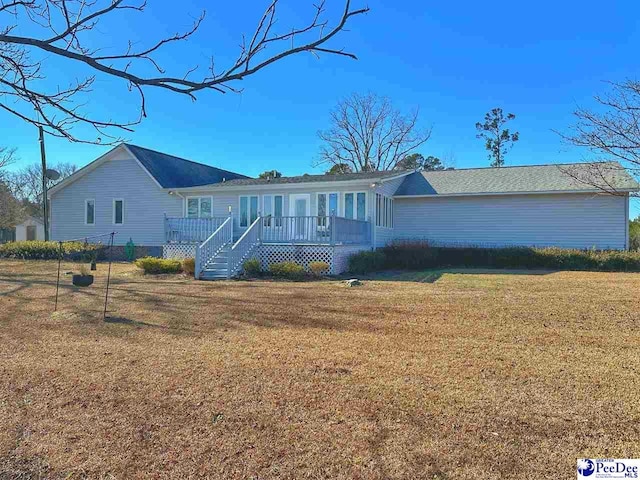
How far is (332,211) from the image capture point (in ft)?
57.7

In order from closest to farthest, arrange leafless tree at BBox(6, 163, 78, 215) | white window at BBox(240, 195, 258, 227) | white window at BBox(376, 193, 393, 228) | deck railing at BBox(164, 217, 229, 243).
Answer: deck railing at BBox(164, 217, 229, 243) < white window at BBox(376, 193, 393, 228) < white window at BBox(240, 195, 258, 227) < leafless tree at BBox(6, 163, 78, 215)

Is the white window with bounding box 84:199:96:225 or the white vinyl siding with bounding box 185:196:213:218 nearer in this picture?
the white vinyl siding with bounding box 185:196:213:218

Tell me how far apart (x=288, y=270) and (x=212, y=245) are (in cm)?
299

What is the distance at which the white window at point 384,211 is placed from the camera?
17969 mm

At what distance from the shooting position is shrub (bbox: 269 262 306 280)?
13.3 meters

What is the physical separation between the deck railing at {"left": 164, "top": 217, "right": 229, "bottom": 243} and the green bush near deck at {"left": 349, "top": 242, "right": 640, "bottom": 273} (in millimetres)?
5506

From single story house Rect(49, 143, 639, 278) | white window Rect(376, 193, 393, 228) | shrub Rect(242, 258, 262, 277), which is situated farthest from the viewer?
white window Rect(376, 193, 393, 228)

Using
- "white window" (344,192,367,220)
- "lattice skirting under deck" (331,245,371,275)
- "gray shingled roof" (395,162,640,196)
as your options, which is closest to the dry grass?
"lattice skirting under deck" (331,245,371,275)

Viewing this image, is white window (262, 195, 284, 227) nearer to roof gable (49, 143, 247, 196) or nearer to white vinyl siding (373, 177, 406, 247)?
white vinyl siding (373, 177, 406, 247)

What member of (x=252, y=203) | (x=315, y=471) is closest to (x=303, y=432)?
(x=315, y=471)

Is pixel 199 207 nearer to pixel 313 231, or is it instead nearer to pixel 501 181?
pixel 313 231

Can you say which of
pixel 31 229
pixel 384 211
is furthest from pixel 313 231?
pixel 31 229

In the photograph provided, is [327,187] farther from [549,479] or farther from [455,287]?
[549,479]

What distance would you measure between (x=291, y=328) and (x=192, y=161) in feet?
74.6
